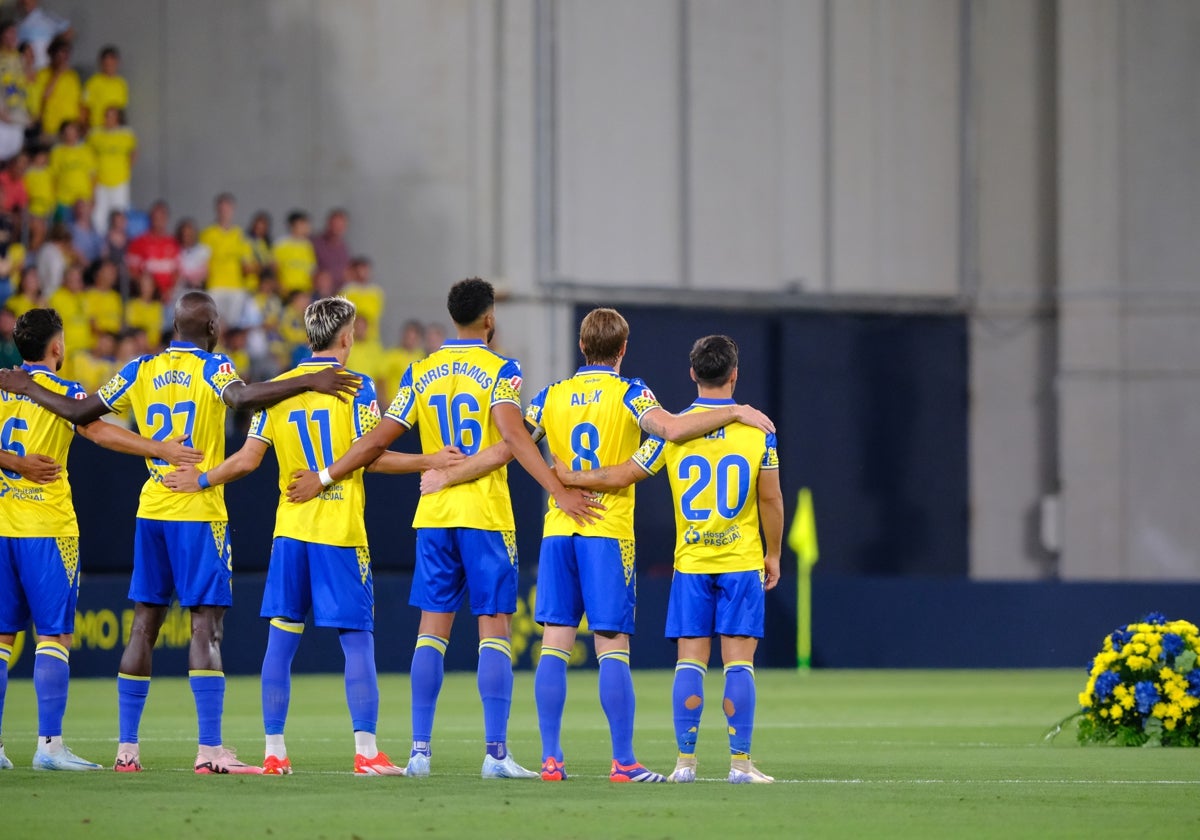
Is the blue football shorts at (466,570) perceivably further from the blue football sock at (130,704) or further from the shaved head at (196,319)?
the shaved head at (196,319)

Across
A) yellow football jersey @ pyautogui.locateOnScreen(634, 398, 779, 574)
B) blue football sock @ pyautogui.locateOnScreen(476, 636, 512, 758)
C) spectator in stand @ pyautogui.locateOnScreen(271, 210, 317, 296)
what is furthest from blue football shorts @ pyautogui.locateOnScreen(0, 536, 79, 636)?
spectator in stand @ pyautogui.locateOnScreen(271, 210, 317, 296)

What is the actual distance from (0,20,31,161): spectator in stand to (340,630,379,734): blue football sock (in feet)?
52.3

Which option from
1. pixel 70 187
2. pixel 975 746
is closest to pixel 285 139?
pixel 70 187

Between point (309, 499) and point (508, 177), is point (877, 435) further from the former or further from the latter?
point (309, 499)

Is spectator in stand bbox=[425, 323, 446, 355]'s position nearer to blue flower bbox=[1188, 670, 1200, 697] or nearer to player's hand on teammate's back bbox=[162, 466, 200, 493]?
blue flower bbox=[1188, 670, 1200, 697]

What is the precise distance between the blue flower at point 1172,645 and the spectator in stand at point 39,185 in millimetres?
15629

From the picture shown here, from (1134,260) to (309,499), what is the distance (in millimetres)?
23376

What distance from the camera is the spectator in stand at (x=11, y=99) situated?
2462cm

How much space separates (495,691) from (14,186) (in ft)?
52.5

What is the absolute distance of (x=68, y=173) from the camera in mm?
24922

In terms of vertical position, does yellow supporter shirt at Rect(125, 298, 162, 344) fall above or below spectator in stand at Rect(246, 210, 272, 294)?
below

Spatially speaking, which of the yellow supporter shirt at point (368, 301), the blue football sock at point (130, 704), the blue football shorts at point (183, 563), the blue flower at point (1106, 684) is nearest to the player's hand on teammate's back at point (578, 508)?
the blue football shorts at point (183, 563)

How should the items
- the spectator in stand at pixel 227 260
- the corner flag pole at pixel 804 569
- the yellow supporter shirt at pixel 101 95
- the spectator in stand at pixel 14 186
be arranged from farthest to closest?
the yellow supporter shirt at pixel 101 95
the corner flag pole at pixel 804 569
the spectator in stand at pixel 227 260
the spectator in stand at pixel 14 186

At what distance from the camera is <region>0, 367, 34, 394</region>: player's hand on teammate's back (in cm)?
1104
